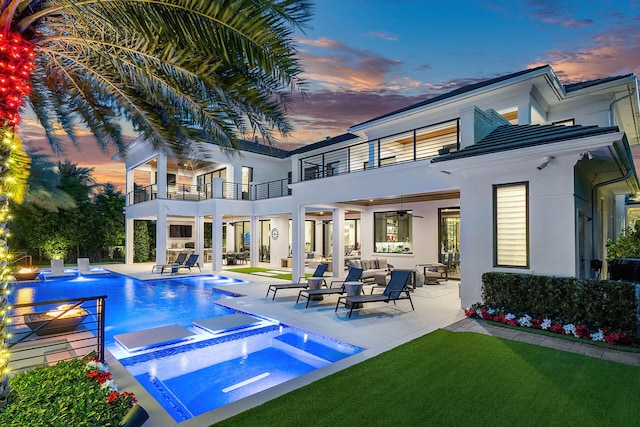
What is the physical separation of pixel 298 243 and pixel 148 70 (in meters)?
12.1

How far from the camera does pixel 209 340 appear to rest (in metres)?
8.34

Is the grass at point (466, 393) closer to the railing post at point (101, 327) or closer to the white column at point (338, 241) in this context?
the railing post at point (101, 327)

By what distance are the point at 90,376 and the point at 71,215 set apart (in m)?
29.9

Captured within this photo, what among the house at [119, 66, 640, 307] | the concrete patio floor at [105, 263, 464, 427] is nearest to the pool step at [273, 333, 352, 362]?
the concrete patio floor at [105, 263, 464, 427]

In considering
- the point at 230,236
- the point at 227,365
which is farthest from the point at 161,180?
the point at 227,365

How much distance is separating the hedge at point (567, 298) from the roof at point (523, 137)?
10.2ft

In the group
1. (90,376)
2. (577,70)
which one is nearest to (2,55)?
(90,376)

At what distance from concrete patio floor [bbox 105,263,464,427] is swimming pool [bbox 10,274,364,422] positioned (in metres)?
0.43

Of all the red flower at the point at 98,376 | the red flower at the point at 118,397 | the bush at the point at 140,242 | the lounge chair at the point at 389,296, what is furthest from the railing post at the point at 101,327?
the bush at the point at 140,242

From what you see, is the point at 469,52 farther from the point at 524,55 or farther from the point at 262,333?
the point at 262,333

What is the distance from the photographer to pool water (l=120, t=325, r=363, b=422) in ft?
18.5

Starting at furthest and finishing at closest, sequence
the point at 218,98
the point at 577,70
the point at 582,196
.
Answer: the point at 577,70, the point at 582,196, the point at 218,98

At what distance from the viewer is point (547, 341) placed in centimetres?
716

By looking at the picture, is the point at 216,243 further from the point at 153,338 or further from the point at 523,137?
the point at 523,137
